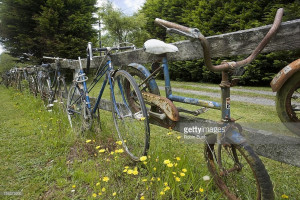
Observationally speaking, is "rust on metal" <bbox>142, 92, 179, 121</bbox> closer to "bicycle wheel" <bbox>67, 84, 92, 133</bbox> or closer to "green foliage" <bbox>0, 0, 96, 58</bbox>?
"bicycle wheel" <bbox>67, 84, 92, 133</bbox>

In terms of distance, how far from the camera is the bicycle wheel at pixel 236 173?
4.26 ft

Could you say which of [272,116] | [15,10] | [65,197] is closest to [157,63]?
[65,197]

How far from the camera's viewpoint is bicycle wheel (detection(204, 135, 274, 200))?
4.26 feet

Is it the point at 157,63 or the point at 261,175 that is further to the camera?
the point at 157,63

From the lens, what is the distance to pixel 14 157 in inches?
111

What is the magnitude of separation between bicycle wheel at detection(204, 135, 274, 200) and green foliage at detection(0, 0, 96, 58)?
14.8 m

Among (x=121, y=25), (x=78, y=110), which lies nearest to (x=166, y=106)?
(x=78, y=110)

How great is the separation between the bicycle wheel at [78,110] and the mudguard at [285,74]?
2522 mm

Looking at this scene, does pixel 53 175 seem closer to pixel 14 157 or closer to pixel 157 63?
pixel 14 157

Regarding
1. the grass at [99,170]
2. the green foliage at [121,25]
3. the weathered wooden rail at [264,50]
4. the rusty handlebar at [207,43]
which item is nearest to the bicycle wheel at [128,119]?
the grass at [99,170]

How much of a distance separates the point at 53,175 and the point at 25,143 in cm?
133

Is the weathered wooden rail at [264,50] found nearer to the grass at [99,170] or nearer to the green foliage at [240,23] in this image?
the grass at [99,170]

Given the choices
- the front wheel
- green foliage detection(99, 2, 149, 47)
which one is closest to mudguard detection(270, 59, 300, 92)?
the front wheel

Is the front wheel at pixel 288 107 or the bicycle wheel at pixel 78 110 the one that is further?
the bicycle wheel at pixel 78 110
